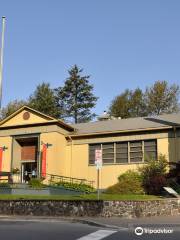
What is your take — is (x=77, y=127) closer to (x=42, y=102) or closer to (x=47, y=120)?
(x=47, y=120)

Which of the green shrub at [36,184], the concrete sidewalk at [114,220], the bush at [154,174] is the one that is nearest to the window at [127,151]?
the bush at [154,174]

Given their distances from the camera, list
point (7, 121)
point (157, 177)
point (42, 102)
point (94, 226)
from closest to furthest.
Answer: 1. point (94, 226)
2. point (157, 177)
3. point (7, 121)
4. point (42, 102)

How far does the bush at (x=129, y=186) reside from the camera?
31.3 metres

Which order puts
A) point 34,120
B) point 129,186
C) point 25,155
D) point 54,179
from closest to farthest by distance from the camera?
point 129,186 < point 54,179 < point 34,120 < point 25,155

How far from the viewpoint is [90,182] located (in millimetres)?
36406

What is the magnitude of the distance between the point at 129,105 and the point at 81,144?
32354 millimetres

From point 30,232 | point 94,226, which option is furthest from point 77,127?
point 30,232

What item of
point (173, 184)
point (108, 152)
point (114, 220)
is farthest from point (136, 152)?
point (114, 220)

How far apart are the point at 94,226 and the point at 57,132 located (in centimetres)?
2059

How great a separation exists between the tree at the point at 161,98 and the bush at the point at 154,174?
3317cm

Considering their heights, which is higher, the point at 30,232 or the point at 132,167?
the point at 132,167

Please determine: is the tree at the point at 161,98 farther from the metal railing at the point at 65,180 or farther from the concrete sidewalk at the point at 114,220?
the concrete sidewalk at the point at 114,220

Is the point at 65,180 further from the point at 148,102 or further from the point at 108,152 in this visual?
the point at 148,102

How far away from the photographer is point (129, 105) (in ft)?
226
